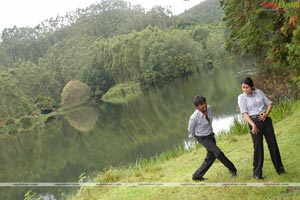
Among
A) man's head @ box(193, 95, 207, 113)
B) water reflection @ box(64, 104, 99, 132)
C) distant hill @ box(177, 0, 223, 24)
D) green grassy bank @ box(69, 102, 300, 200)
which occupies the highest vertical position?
distant hill @ box(177, 0, 223, 24)

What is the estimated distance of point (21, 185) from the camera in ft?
61.0

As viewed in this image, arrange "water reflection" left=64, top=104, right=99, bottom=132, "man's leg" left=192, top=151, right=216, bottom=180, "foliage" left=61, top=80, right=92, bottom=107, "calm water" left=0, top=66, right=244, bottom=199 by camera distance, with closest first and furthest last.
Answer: "man's leg" left=192, top=151, right=216, bottom=180 → "calm water" left=0, top=66, right=244, bottom=199 → "water reflection" left=64, top=104, right=99, bottom=132 → "foliage" left=61, top=80, right=92, bottom=107

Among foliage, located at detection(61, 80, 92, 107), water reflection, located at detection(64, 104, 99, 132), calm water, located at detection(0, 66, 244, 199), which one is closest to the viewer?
calm water, located at detection(0, 66, 244, 199)

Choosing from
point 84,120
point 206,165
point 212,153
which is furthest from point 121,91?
point 212,153

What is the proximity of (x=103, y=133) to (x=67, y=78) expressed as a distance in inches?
2071

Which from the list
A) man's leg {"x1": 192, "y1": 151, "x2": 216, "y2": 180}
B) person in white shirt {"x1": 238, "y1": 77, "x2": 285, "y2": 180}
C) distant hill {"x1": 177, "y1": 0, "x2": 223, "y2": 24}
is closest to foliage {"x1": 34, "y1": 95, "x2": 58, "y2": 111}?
distant hill {"x1": 177, "y1": 0, "x2": 223, "y2": 24}

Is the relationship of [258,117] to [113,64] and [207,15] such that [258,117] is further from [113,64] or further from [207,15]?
[207,15]

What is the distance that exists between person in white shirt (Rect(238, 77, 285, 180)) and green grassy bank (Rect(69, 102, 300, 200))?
1.26 ft

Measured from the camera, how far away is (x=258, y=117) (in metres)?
5.36

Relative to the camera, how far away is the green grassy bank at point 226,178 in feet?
17.2

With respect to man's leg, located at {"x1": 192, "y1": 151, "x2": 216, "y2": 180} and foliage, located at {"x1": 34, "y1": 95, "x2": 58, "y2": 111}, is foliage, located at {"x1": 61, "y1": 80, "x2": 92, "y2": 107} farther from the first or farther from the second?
man's leg, located at {"x1": 192, "y1": 151, "x2": 216, "y2": 180}

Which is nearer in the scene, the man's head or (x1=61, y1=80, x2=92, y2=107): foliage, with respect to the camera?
the man's head

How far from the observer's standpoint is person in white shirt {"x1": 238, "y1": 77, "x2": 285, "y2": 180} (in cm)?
535

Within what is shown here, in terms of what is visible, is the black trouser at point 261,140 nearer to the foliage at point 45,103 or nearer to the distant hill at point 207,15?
the foliage at point 45,103
